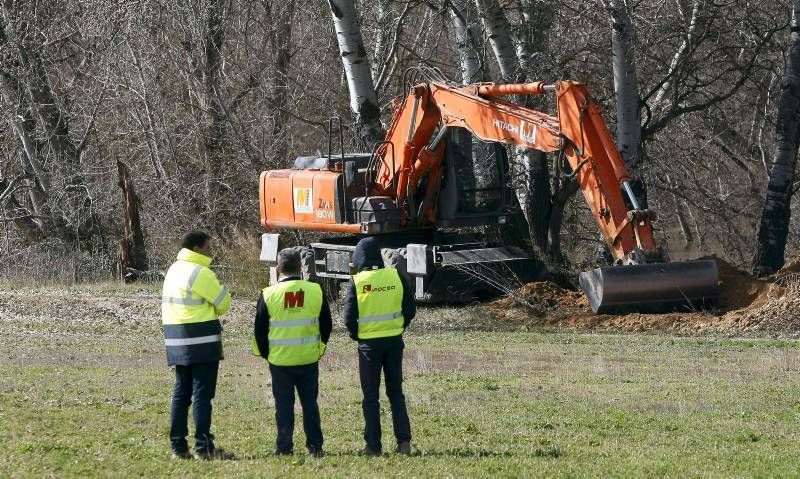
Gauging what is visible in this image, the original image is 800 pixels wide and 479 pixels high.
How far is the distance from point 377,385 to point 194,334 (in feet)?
4.82

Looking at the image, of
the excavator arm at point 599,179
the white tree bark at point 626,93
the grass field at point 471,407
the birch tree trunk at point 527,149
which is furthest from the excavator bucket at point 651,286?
the birch tree trunk at point 527,149

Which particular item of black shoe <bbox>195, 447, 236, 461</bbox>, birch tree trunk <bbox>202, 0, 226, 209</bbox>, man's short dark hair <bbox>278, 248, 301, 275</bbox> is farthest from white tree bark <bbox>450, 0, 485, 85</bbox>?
black shoe <bbox>195, 447, 236, 461</bbox>

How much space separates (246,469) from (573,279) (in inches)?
613

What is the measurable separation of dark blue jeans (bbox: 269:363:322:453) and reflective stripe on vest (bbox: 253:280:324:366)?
3.1 inches

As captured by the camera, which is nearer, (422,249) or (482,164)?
(422,249)

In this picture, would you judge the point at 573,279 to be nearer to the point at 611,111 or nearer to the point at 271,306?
the point at 611,111

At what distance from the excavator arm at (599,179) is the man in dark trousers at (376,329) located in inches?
340

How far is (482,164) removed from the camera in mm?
22719

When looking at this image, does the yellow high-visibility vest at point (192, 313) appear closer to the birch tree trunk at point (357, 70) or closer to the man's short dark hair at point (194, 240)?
the man's short dark hair at point (194, 240)

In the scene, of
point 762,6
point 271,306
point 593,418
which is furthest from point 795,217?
point 271,306

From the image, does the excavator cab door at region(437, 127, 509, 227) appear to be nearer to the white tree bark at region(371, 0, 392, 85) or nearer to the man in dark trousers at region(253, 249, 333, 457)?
the white tree bark at region(371, 0, 392, 85)

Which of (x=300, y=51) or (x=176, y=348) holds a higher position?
(x=300, y=51)

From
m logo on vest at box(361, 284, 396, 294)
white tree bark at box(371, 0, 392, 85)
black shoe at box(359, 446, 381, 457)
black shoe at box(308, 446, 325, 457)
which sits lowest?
black shoe at box(359, 446, 381, 457)

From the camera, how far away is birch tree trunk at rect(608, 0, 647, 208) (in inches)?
853
